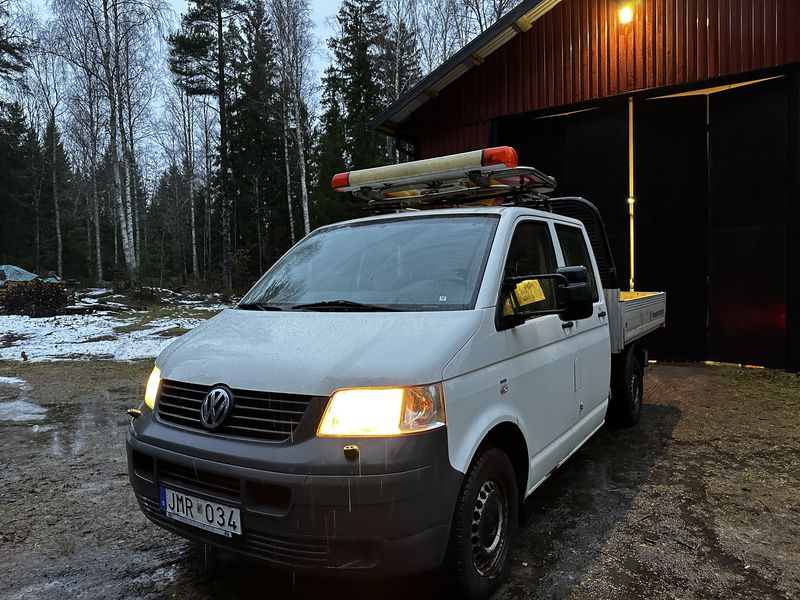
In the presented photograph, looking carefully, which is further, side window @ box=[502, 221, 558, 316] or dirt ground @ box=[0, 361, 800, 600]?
side window @ box=[502, 221, 558, 316]

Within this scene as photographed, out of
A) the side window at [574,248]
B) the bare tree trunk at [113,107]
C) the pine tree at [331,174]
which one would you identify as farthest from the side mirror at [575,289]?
the bare tree trunk at [113,107]

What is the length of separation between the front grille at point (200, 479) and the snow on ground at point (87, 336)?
856 cm

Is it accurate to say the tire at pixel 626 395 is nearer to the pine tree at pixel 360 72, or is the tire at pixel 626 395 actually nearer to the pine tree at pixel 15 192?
the pine tree at pixel 360 72

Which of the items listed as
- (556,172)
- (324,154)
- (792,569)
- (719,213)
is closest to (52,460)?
(792,569)

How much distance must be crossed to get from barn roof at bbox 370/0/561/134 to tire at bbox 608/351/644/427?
6.48 m

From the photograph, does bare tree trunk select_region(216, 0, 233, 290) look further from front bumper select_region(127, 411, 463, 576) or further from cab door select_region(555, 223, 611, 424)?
front bumper select_region(127, 411, 463, 576)

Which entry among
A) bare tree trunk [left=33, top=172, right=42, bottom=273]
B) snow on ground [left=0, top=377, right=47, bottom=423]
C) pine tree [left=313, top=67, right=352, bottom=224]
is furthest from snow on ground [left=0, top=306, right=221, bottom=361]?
bare tree trunk [left=33, top=172, right=42, bottom=273]

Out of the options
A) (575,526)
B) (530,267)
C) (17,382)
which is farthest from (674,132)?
(17,382)

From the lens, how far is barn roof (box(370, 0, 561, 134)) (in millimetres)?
9289

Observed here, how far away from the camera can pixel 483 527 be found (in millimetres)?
2576

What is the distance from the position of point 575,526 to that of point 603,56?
838cm

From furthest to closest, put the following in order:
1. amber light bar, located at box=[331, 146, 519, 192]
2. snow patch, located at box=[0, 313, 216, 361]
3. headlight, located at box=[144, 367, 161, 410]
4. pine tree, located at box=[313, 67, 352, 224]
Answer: pine tree, located at box=[313, 67, 352, 224] → snow patch, located at box=[0, 313, 216, 361] → amber light bar, located at box=[331, 146, 519, 192] → headlight, located at box=[144, 367, 161, 410]

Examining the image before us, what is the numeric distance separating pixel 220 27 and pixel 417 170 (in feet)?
92.9

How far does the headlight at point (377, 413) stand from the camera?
219 cm
